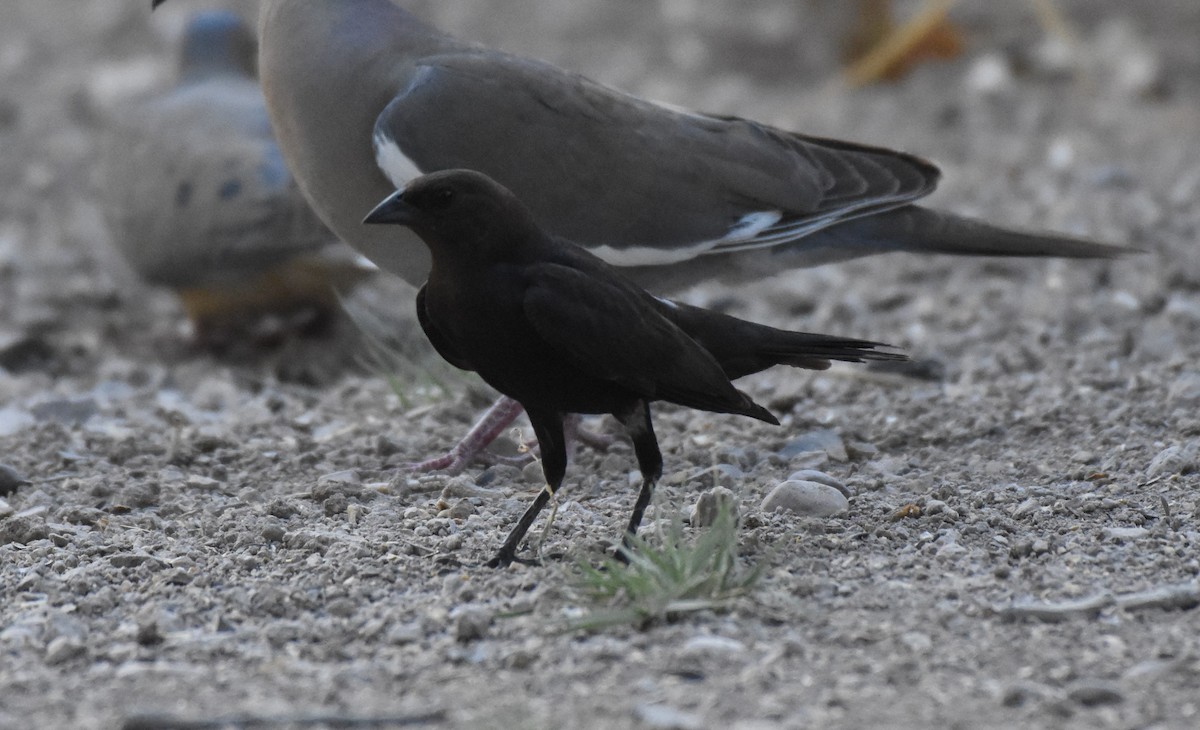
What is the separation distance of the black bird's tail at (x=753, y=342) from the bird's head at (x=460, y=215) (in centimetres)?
44

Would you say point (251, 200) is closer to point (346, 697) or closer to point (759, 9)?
point (346, 697)

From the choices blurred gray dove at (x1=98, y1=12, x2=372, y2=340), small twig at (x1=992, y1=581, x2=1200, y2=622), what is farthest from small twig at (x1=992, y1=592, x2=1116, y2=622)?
blurred gray dove at (x1=98, y1=12, x2=372, y2=340)

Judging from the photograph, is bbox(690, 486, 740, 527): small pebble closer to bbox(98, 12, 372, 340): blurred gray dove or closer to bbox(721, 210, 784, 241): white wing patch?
bbox(721, 210, 784, 241): white wing patch

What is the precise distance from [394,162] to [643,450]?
1.24 meters

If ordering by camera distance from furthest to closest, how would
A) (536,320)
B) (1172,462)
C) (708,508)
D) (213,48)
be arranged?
(213,48) → (1172,462) → (708,508) → (536,320)

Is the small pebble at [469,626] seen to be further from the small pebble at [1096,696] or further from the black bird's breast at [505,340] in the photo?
the small pebble at [1096,696]

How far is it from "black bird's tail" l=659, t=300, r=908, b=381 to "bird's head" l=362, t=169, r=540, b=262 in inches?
17.2

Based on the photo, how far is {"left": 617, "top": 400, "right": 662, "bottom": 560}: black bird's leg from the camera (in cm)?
347

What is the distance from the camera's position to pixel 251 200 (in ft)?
19.0

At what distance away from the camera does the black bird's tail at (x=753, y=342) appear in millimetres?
3545

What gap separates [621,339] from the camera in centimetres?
327

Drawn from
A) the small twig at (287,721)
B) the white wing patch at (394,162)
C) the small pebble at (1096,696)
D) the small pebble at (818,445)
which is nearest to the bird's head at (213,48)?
the white wing patch at (394,162)

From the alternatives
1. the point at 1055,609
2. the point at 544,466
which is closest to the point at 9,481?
the point at 544,466

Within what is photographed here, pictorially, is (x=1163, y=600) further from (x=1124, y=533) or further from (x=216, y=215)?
(x=216, y=215)
